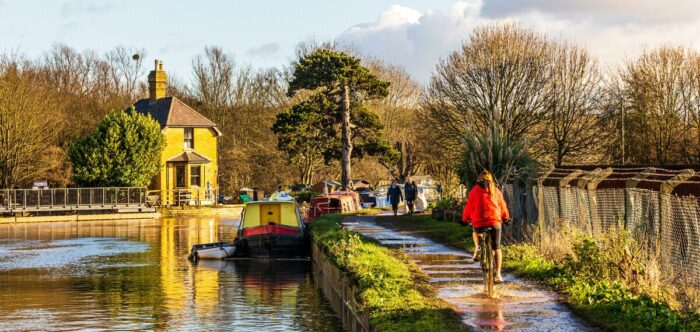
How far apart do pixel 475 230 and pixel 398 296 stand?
1.74 m

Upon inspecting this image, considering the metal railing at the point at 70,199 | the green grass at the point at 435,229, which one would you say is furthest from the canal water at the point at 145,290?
the metal railing at the point at 70,199

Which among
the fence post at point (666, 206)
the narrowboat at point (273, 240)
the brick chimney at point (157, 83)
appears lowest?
the narrowboat at point (273, 240)

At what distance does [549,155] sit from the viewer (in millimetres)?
55031

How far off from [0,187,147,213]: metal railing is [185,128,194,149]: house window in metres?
12.1

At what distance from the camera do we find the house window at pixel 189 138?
76312mm

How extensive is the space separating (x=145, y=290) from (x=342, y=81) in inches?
1415

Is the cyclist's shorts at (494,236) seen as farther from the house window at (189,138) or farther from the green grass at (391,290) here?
the house window at (189,138)

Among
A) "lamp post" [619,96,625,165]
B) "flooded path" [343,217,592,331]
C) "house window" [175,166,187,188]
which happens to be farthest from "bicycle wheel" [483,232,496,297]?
"house window" [175,166,187,188]

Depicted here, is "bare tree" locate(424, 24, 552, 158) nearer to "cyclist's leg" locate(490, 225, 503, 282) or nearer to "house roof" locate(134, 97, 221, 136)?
"house roof" locate(134, 97, 221, 136)

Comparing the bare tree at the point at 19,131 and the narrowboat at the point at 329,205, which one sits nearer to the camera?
the narrowboat at the point at 329,205

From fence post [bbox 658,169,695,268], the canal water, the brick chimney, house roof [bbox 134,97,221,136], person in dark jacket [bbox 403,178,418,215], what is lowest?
the canal water

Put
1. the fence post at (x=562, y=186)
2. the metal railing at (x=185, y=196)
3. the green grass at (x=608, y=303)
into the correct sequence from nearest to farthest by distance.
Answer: the green grass at (x=608, y=303) → the fence post at (x=562, y=186) → the metal railing at (x=185, y=196)

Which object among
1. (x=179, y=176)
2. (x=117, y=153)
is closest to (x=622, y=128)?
(x=117, y=153)

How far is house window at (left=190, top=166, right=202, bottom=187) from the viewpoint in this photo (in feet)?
246
